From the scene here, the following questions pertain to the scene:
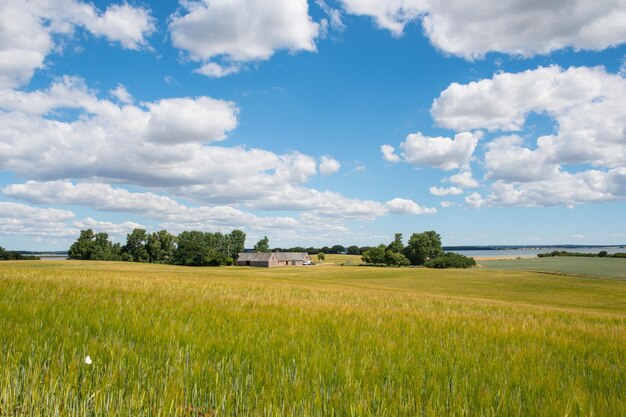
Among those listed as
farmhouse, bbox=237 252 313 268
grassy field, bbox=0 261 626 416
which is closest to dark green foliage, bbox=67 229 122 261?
farmhouse, bbox=237 252 313 268

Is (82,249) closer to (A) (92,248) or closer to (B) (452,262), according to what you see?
(A) (92,248)

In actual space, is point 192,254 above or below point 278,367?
below

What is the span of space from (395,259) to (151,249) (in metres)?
92.0

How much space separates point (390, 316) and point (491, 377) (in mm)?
5305

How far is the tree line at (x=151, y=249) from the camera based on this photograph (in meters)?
135

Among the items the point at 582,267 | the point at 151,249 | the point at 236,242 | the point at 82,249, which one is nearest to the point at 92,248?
the point at 82,249

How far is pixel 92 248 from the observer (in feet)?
450

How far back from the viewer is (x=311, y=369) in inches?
167

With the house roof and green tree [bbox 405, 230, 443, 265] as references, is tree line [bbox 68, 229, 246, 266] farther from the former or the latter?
green tree [bbox 405, 230, 443, 265]

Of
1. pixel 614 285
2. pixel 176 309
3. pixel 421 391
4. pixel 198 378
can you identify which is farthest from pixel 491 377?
pixel 614 285

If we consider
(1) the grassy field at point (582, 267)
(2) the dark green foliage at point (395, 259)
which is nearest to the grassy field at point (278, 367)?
(1) the grassy field at point (582, 267)

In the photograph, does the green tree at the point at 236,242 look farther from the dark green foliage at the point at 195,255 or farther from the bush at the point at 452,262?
the bush at the point at 452,262

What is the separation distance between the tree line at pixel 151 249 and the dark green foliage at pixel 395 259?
58274mm

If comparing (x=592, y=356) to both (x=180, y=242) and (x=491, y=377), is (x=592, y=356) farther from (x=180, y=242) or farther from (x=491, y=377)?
(x=180, y=242)
